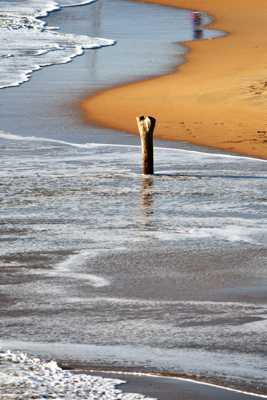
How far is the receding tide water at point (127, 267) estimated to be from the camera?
847 cm

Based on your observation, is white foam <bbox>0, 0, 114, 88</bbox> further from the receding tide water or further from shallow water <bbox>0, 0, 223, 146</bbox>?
the receding tide water

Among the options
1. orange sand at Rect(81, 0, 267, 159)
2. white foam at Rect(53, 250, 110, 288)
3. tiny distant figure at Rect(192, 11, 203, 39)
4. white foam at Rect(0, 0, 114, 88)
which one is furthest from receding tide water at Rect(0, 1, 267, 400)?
tiny distant figure at Rect(192, 11, 203, 39)

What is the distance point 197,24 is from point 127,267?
32457 millimetres

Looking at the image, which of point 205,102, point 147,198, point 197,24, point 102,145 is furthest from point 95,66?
point 147,198

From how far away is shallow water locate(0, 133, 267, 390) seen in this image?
8.85 meters

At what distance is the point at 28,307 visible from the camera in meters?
9.80

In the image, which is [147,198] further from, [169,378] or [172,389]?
[172,389]

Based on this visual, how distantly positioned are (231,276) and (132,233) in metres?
1.95

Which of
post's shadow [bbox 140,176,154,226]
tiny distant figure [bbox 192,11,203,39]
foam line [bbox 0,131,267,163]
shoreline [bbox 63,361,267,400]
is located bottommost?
foam line [bbox 0,131,267,163]

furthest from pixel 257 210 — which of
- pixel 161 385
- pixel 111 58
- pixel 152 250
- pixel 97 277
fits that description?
pixel 111 58

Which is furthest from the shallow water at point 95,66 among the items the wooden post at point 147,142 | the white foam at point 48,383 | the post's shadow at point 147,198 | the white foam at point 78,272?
the white foam at point 48,383

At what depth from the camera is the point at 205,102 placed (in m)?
22.5

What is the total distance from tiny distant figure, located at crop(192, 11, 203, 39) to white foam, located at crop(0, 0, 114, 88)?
341 cm

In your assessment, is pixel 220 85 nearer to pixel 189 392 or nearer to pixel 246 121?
pixel 246 121
